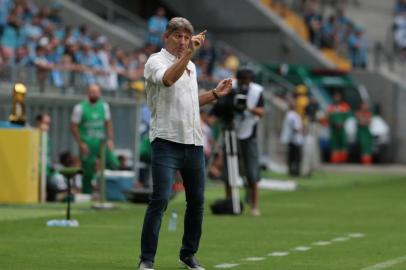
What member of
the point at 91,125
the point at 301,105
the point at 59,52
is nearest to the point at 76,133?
the point at 91,125

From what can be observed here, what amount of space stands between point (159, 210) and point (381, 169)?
97.4 ft

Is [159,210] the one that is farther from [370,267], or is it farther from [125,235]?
[125,235]

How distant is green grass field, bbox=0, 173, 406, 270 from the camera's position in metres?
12.8

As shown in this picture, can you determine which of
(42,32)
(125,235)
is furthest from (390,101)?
(125,235)

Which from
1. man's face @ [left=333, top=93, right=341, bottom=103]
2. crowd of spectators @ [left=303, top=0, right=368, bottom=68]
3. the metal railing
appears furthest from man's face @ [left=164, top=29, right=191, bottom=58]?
crowd of spectators @ [left=303, top=0, right=368, bottom=68]

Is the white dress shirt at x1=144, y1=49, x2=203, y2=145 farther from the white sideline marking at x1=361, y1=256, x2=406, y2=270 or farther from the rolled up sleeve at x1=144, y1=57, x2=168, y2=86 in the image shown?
the white sideline marking at x1=361, y1=256, x2=406, y2=270

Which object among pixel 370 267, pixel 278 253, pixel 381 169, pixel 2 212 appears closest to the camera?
pixel 370 267

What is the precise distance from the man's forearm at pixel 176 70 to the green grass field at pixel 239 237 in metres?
1.77

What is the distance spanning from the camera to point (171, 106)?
11586mm

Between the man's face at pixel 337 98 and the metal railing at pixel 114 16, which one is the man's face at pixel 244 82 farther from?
the man's face at pixel 337 98

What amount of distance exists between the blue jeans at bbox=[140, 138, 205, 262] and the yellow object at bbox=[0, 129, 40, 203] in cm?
1014

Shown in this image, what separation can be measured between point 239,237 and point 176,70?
4951 millimetres

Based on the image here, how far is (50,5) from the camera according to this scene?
37469mm

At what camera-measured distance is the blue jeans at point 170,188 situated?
1146 centimetres
